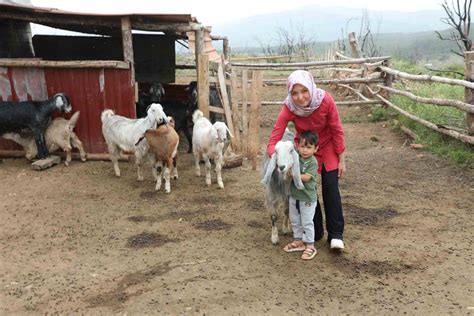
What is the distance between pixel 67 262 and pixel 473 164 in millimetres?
5805

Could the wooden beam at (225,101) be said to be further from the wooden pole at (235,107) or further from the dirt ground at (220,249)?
the dirt ground at (220,249)

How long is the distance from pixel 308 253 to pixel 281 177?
752mm

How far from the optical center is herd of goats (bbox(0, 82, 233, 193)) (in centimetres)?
645

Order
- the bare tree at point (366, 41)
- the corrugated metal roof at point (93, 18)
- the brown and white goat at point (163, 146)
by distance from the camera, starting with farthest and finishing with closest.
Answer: the bare tree at point (366, 41) → the corrugated metal roof at point (93, 18) → the brown and white goat at point (163, 146)

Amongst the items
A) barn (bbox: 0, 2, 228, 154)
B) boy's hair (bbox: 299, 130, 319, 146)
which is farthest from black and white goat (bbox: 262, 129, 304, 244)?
barn (bbox: 0, 2, 228, 154)

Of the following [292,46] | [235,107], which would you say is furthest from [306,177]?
[292,46]

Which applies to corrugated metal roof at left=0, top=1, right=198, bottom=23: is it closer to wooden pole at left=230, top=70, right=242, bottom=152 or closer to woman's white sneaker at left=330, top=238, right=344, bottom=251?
wooden pole at left=230, top=70, right=242, bottom=152

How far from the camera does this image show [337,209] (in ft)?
14.1

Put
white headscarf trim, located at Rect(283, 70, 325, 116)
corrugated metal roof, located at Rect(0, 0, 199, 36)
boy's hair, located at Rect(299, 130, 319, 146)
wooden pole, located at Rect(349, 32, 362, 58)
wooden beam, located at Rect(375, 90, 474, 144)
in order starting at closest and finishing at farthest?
white headscarf trim, located at Rect(283, 70, 325, 116) < boy's hair, located at Rect(299, 130, 319, 146) < wooden beam, located at Rect(375, 90, 474, 144) < corrugated metal roof, located at Rect(0, 0, 199, 36) < wooden pole, located at Rect(349, 32, 362, 58)

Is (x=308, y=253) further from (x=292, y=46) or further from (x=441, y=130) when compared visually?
(x=292, y=46)

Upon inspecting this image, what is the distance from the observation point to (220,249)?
4.55m

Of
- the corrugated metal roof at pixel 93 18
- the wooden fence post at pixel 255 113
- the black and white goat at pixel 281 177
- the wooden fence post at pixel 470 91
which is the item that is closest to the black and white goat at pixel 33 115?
the corrugated metal roof at pixel 93 18

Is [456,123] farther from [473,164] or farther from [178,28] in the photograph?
[178,28]

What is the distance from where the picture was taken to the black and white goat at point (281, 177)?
12.8 ft
